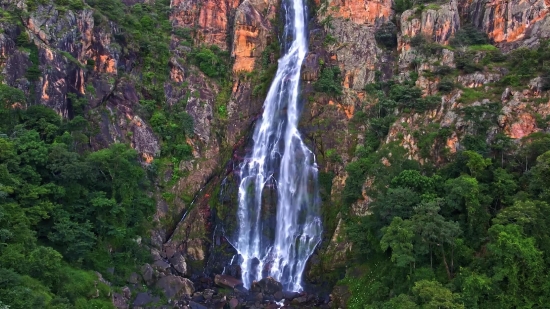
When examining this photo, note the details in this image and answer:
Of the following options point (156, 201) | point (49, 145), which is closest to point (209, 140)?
point (156, 201)

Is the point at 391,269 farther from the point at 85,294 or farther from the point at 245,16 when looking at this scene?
the point at 245,16

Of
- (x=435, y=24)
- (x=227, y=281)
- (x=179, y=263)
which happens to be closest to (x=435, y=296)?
(x=227, y=281)

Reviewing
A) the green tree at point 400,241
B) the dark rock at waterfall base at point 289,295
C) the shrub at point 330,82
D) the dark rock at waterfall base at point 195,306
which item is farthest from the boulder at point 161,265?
the shrub at point 330,82

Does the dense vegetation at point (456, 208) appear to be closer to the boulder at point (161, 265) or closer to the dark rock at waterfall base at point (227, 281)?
the dark rock at waterfall base at point (227, 281)

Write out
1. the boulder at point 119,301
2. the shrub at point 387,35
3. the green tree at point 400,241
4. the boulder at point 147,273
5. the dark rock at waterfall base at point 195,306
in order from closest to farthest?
the green tree at point 400,241
the boulder at point 119,301
the dark rock at waterfall base at point 195,306
the boulder at point 147,273
the shrub at point 387,35

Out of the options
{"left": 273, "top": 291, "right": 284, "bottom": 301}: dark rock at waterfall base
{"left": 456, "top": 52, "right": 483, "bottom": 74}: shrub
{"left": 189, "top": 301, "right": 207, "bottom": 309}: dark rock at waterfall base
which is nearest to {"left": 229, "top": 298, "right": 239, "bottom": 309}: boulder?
{"left": 189, "top": 301, "right": 207, "bottom": 309}: dark rock at waterfall base

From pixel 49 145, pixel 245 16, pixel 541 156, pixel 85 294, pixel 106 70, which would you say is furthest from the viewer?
pixel 245 16

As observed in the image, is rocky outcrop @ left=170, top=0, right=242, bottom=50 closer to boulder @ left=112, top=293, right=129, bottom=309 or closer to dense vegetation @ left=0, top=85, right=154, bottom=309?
dense vegetation @ left=0, top=85, right=154, bottom=309
